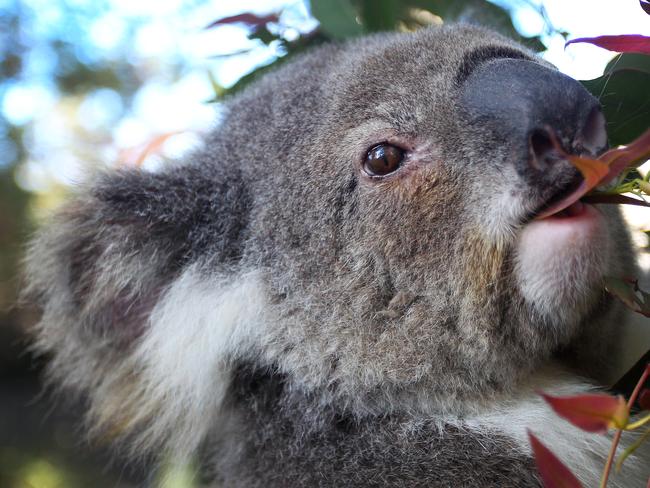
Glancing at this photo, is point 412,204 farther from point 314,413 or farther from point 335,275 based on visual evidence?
point 314,413

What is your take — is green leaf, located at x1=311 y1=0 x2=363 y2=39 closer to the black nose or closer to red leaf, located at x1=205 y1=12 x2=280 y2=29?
red leaf, located at x1=205 y1=12 x2=280 y2=29

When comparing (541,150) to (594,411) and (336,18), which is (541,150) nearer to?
(594,411)

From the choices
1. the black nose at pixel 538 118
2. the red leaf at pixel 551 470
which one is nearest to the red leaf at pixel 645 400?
the red leaf at pixel 551 470

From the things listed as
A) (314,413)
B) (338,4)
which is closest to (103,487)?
(314,413)

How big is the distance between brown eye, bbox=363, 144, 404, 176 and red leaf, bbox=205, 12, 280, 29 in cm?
97

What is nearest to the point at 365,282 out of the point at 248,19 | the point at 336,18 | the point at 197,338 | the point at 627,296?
the point at 197,338

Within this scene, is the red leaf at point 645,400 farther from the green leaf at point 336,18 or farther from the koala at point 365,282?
the green leaf at point 336,18

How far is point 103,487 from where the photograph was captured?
12.2 feet

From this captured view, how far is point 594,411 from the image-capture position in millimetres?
750

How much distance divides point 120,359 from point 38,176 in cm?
408

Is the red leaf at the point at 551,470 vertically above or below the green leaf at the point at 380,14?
below

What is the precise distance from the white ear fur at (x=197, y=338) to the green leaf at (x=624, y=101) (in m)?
0.92

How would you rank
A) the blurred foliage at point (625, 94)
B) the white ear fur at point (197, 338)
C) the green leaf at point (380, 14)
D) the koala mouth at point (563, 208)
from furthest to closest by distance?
the green leaf at point (380, 14)
the white ear fur at point (197, 338)
the blurred foliage at point (625, 94)
the koala mouth at point (563, 208)

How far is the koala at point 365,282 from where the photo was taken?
4.11 ft
